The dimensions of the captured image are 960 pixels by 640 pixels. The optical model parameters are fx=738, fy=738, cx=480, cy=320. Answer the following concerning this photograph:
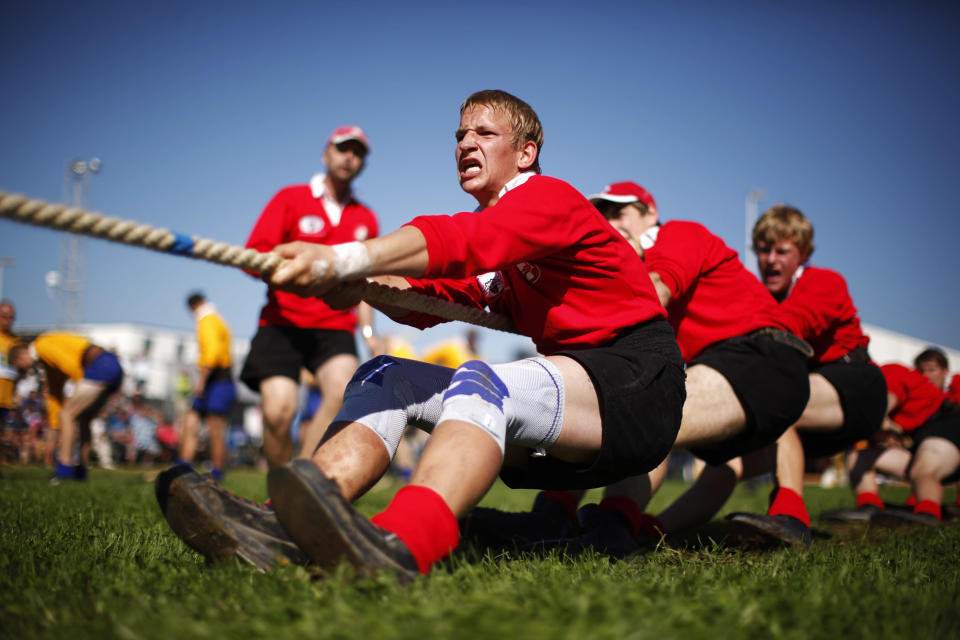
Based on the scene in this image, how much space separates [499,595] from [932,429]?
221 inches

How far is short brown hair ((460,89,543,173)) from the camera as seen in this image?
2778 millimetres

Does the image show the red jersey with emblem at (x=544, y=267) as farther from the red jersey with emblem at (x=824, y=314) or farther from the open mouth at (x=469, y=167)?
the red jersey with emblem at (x=824, y=314)

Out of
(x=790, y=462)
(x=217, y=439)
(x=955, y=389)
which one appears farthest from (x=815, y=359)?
(x=217, y=439)

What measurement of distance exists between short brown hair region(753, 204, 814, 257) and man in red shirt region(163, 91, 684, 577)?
76.9 inches

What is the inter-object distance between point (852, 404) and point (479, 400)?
8.91 ft

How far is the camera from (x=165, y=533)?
3.19 m

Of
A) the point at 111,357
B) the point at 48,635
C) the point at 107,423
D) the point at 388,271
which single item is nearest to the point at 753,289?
the point at 388,271

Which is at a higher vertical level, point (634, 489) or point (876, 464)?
point (634, 489)

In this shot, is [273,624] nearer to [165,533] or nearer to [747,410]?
[165,533]

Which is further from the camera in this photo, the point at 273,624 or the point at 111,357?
the point at 111,357

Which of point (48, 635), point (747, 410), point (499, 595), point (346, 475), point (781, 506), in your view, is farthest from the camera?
point (781, 506)

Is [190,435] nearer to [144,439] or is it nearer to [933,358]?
[933,358]

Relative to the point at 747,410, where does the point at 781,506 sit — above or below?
below

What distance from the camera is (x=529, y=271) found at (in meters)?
2.61
